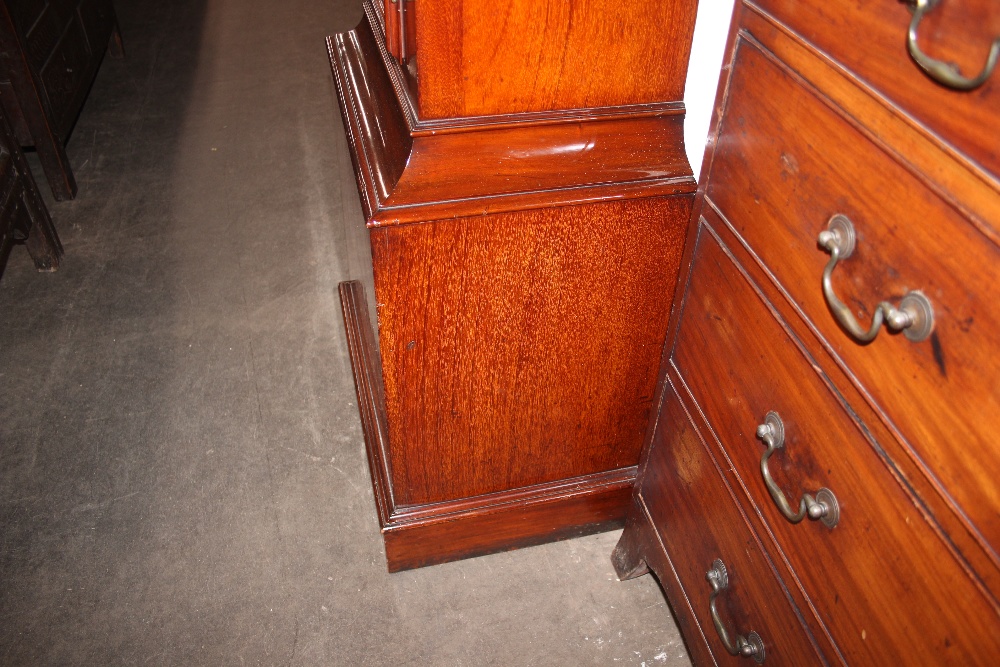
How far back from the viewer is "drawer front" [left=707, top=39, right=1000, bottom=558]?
62 cm

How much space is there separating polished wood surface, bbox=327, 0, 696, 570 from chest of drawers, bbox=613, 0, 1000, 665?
0.51 feet

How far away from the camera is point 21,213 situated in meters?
2.15

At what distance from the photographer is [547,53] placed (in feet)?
3.47

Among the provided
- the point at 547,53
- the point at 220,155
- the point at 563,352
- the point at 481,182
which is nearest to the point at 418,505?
the point at 563,352

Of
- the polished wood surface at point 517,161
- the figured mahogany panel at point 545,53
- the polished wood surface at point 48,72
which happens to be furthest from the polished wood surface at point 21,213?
the figured mahogany panel at point 545,53

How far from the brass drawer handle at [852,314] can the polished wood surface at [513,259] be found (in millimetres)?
428

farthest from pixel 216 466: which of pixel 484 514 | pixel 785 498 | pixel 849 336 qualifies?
pixel 849 336

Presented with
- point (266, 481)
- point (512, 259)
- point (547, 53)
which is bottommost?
point (266, 481)

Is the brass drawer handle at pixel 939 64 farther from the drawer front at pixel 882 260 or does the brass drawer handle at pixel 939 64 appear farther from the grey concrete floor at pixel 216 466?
the grey concrete floor at pixel 216 466

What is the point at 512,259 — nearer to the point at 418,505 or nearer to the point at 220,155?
the point at 418,505

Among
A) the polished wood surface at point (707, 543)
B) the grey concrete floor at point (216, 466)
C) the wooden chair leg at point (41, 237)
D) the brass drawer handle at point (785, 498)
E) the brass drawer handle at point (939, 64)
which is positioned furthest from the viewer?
the wooden chair leg at point (41, 237)

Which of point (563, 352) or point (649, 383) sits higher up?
point (563, 352)

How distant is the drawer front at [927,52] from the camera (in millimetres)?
577

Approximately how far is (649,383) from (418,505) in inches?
18.7
